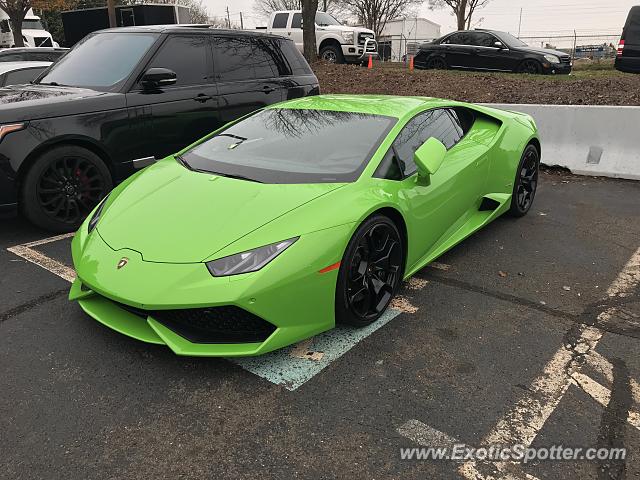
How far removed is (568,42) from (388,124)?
37.1 meters

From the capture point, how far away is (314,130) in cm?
356

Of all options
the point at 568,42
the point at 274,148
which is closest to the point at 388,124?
the point at 274,148

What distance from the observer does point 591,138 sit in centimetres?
670

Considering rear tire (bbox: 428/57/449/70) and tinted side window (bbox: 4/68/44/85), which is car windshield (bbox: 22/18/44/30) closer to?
rear tire (bbox: 428/57/449/70)

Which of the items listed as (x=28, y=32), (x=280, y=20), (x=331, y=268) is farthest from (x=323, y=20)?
(x=28, y=32)

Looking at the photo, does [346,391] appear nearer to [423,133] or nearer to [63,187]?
[423,133]

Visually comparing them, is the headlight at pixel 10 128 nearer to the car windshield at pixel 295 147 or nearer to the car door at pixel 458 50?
the car windshield at pixel 295 147

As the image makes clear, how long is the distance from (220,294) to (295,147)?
4.54 feet

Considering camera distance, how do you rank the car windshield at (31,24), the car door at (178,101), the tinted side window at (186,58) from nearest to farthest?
the car door at (178,101) < the tinted side window at (186,58) < the car windshield at (31,24)

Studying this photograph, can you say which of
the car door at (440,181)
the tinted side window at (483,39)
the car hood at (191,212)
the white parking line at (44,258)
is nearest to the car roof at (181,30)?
the white parking line at (44,258)

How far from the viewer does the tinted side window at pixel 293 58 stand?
6.19 meters

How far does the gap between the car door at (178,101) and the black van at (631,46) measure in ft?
35.4

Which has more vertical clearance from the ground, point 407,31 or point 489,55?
point 407,31

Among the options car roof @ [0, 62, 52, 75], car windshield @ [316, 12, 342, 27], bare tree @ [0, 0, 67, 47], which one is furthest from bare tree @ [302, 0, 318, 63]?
bare tree @ [0, 0, 67, 47]
